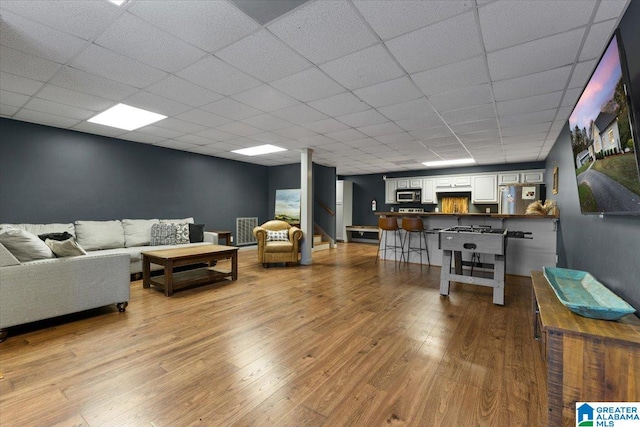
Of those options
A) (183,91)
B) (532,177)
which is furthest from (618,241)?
(532,177)

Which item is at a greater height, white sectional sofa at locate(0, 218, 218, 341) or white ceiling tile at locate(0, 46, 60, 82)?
white ceiling tile at locate(0, 46, 60, 82)

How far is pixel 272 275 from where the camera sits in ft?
16.2

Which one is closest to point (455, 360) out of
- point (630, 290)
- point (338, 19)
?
point (630, 290)

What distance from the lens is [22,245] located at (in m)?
2.69

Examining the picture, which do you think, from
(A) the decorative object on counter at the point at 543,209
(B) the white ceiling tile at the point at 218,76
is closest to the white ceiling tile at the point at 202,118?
(B) the white ceiling tile at the point at 218,76

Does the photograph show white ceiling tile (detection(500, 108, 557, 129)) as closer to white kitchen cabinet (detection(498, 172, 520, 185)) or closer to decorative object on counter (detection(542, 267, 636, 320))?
decorative object on counter (detection(542, 267, 636, 320))

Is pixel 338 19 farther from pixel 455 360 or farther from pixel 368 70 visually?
pixel 455 360

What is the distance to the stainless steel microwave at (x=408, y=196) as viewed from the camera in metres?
8.80

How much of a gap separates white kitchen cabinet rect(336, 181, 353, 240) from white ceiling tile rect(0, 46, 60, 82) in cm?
801

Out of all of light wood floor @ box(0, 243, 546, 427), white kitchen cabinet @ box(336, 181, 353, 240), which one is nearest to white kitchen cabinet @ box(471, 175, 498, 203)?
white kitchen cabinet @ box(336, 181, 353, 240)

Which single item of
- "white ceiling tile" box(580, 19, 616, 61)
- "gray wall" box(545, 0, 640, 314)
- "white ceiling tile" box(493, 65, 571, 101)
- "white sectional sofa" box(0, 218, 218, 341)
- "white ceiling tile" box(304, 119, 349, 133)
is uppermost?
"white ceiling tile" box(304, 119, 349, 133)

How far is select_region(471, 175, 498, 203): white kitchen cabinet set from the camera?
25.0 feet

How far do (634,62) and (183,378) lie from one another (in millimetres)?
3277

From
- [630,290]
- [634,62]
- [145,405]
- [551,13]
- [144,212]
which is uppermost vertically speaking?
[551,13]
